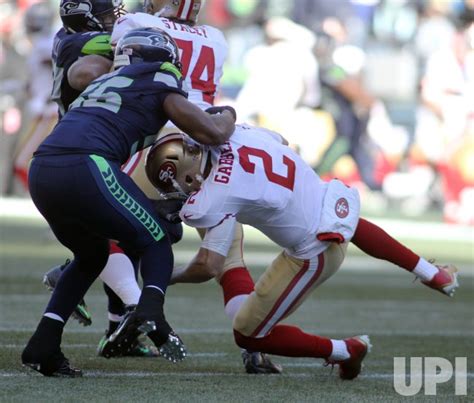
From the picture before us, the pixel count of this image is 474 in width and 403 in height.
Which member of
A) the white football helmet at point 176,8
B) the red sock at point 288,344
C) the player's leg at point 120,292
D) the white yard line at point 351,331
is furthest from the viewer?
the white yard line at point 351,331

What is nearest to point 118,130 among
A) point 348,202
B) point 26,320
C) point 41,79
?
point 348,202

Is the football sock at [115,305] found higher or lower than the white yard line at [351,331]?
higher

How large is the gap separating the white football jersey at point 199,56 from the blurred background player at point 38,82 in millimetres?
6918

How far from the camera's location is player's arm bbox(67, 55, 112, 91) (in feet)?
16.8

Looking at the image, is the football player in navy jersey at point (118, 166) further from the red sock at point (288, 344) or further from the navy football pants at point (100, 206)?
the red sock at point (288, 344)

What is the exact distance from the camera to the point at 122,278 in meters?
5.54

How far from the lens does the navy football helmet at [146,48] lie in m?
4.71

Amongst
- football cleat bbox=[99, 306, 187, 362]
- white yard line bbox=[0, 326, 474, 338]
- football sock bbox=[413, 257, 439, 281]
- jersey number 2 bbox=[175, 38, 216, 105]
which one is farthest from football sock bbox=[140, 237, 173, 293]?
white yard line bbox=[0, 326, 474, 338]

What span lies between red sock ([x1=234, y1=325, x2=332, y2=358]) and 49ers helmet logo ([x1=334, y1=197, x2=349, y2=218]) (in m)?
0.49

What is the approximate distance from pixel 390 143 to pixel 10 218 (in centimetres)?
670

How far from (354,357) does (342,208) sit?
58cm

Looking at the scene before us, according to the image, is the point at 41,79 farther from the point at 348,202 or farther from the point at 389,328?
the point at 348,202

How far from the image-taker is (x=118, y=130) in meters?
4.60

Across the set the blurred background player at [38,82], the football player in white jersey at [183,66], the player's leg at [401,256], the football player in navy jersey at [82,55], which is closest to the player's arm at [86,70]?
the football player in navy jersey at [82,55]
